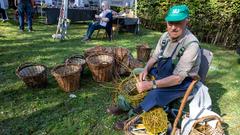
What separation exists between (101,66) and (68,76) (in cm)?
64

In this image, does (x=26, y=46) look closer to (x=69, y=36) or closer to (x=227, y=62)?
(x=69, y=36)

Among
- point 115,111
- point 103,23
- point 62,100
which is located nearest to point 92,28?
point 103,23

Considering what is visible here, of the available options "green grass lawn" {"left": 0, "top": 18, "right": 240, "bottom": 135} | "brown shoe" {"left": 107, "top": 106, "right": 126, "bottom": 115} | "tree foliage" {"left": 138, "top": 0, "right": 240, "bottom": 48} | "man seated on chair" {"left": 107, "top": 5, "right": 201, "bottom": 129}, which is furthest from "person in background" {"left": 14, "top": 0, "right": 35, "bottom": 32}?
"man seated on chair" {"left": 107, "top": 5, "right": 201, "bottom": 129}

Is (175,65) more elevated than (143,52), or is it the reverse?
(175,65)

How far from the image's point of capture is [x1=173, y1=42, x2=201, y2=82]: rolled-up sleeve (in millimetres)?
2709

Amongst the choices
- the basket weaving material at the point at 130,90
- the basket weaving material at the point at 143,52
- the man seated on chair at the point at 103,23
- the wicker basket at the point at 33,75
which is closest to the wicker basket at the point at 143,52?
the basket weaving material at the point at 143,52

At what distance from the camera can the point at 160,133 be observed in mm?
2861

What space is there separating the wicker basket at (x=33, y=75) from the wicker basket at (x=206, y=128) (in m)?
2.77

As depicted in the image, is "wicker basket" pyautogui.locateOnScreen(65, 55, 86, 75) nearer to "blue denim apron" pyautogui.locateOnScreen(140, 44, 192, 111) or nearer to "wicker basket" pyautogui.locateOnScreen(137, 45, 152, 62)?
"wicker basket" pyautogui.locateOnScreen(137, 45, 152, 62)

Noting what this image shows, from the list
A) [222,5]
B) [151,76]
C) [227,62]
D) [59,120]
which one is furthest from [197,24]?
[59,120]

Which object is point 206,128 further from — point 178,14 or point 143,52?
point 143,52

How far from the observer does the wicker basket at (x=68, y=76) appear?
167 inches

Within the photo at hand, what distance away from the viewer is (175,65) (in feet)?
9.43

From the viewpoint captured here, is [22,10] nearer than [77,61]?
No
